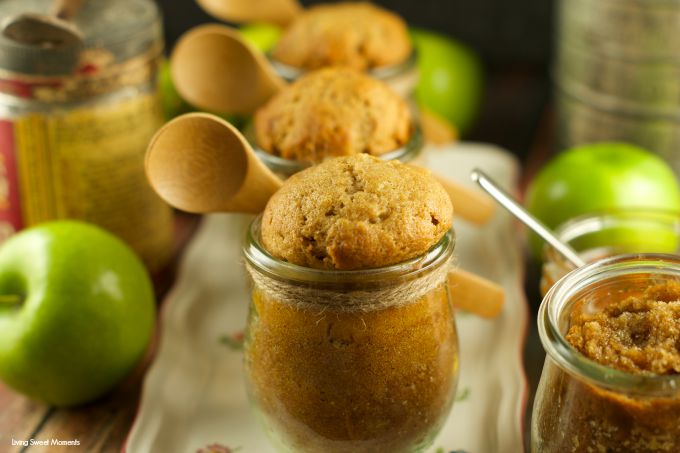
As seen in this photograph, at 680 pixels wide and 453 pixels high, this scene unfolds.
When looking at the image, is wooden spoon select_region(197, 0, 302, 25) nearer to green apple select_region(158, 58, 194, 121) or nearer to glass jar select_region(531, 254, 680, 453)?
green apple select_region(158, 58, 194, 121)

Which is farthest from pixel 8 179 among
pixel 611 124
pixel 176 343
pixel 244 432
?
pixel 611 124

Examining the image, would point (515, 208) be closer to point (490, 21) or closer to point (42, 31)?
point (42, 31)

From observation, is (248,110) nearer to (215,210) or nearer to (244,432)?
(215,210)

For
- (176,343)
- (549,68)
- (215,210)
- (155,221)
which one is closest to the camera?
(215,210)

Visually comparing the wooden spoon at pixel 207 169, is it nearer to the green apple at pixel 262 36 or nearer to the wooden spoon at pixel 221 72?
the wooden spoon at pixel 221 72

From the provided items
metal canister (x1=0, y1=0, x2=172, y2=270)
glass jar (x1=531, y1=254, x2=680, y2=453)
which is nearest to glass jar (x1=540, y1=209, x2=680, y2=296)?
glass jar (x1=531, y1=254, x2=680, y2=453)
